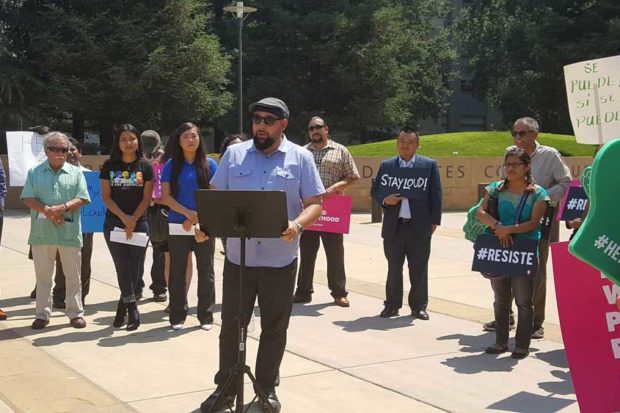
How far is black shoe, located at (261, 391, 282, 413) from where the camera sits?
16.9 feet

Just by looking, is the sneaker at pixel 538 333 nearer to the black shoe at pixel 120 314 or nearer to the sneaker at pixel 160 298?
the black shoe at pixel 120 314

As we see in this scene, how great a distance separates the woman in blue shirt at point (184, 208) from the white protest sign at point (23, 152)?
219 cm

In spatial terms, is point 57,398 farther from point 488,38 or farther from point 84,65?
point 488,38

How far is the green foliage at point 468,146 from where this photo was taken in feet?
82.3

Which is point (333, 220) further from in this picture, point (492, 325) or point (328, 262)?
point (492, 325)

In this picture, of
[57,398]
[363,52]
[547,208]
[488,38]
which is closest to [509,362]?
[547,208]

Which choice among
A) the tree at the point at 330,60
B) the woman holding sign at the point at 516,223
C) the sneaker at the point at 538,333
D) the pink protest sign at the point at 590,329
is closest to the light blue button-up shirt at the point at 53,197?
the woman holding sign at the point at 516,223

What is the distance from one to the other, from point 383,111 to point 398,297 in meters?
29.9

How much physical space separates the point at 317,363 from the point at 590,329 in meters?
2.73

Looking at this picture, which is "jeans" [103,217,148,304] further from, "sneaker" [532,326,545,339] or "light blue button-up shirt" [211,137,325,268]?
"sneaker" [532,326,545,339]

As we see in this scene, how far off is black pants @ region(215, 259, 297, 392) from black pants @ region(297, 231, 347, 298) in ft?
11.9

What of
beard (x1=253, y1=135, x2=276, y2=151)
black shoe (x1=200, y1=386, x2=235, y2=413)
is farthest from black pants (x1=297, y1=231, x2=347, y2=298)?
beard (x1=253, y1=135, x2=276, y2=151)

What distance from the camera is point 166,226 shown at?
8.23 metres

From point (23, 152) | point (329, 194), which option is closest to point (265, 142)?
point (329, 194)
